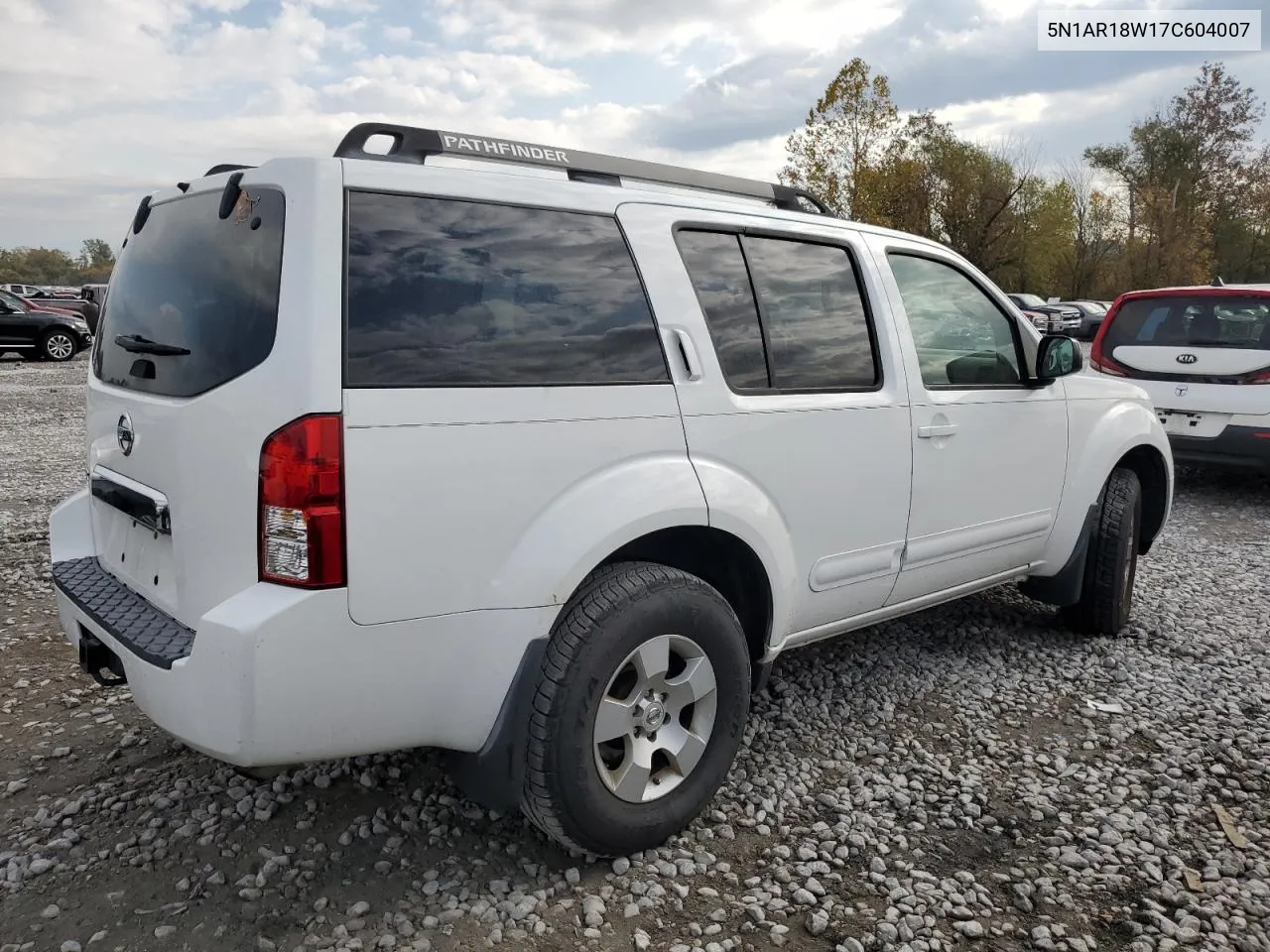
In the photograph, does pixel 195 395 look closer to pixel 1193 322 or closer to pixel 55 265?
pixel 1193 322

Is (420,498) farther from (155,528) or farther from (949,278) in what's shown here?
(949,278)

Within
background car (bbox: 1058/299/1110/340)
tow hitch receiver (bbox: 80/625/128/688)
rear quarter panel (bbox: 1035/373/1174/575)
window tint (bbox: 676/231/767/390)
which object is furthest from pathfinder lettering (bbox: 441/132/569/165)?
background car (bbox: 1058/299/1110/340)

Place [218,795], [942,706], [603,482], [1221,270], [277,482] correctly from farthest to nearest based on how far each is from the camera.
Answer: [1221,270] → [942,706] → [218,795] → [603,482] → [277,482]

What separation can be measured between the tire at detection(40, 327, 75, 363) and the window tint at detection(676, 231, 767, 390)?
72.4 feet

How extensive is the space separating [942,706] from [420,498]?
2.54 meters

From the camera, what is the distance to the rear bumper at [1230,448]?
23.9 feet

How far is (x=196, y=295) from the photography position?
2.44m

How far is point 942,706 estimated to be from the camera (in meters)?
3.77

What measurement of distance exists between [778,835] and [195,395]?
2.07 meters

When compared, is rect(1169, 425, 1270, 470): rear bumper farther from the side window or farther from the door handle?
the door handle

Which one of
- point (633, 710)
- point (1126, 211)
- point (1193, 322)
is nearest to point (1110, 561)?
point (633, 710)

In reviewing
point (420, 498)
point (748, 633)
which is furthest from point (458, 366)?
point (748, 633)

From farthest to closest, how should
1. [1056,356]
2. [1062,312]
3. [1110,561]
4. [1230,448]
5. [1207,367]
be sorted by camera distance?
1. [1062,312]
2. [1207,367]
3. [1230,448]
4. [1110,561]
5. [1056,356]

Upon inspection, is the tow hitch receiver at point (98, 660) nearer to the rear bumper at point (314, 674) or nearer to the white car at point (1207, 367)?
the rear bumper at point (314, 674)
